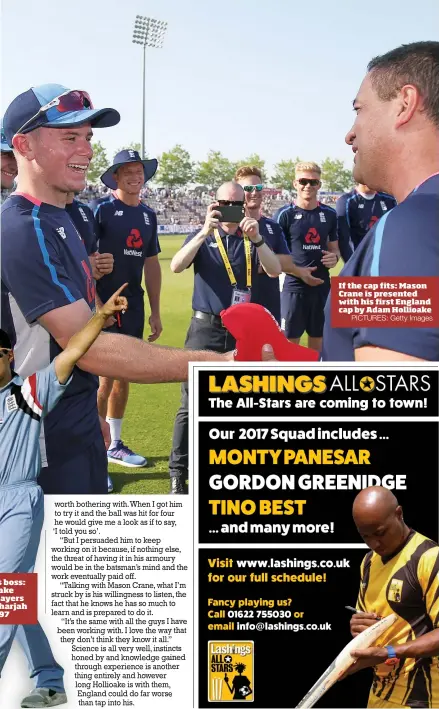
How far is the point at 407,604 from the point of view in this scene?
93.7 inches

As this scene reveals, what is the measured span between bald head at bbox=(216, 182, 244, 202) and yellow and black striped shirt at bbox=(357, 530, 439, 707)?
6.97ft

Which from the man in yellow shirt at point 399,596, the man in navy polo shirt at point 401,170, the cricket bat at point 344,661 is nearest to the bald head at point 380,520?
the man in yellow shirt at point 399,596

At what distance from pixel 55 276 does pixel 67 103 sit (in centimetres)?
57

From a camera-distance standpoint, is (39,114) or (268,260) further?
(268,260)

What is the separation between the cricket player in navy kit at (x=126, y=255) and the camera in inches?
207

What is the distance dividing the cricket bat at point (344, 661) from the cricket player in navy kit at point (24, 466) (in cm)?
82

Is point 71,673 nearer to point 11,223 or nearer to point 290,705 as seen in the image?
point 290,705

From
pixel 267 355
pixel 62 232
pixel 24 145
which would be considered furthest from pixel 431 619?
pixel 24 145

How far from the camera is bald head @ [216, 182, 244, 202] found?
399cm

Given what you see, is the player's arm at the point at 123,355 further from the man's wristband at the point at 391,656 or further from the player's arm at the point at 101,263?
the player's arm at the point at 101,263

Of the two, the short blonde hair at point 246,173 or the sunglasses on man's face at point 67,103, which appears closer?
the sunglasses on man's face at point 67,103

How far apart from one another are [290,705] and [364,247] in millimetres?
1433

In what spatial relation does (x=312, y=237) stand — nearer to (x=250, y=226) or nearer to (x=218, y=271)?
(x=218, y=271)

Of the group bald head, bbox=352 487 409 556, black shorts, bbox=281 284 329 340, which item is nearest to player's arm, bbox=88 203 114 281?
black shorts, bbox=281 284 329 340
